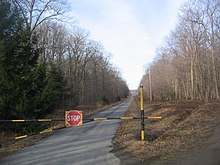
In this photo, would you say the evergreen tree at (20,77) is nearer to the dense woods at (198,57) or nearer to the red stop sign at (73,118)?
the red stop sign at (73,118)

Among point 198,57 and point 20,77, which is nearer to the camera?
point 20,77

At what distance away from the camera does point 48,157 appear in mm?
8938

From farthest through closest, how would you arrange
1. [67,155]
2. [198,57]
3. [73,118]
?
[198,57], [73,118], [67,155]

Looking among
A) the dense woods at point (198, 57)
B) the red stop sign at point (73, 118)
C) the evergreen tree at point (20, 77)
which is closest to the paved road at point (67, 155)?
the red stop sign at point (73, 118)

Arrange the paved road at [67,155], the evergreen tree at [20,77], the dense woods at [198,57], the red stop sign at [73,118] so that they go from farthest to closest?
1. the dense woods at [198,57]
2. the evergreen tree at [20,77]
3. the red stop sign at [73,118]
4. the paved road at [67,155]

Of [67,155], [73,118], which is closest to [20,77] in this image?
→ [73,118]

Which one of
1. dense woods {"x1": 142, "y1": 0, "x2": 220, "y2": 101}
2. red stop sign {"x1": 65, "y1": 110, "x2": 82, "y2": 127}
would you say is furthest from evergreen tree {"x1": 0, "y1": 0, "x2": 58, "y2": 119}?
dense woods {"x1": 142, "y1": 0, "x2": 220, "y2": 101}

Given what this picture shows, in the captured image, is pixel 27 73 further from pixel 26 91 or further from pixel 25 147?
pixel 25 147

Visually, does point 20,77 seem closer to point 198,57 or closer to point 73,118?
point 73,118

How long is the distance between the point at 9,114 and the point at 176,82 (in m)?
57.9

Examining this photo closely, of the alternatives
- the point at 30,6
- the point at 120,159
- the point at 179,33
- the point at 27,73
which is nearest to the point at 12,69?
the point at 27,73

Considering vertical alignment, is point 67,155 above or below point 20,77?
below

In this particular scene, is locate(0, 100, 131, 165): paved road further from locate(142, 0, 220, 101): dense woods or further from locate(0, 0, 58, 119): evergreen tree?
locate(142, 0, 220, 101): dense woods

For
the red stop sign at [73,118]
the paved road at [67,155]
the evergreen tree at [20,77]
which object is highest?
the evergreen tree at [20,77]
